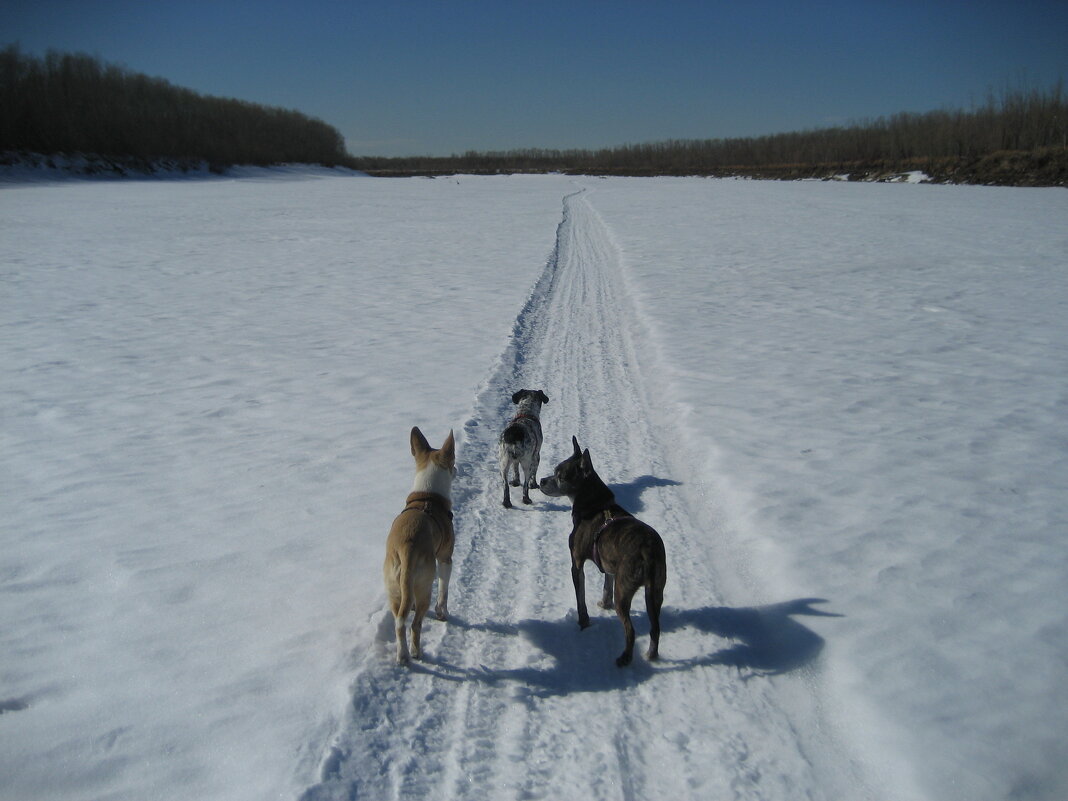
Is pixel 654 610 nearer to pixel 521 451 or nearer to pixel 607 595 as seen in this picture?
pixel 607 595

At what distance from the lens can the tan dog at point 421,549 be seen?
10.3 feet

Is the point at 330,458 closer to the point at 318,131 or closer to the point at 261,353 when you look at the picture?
the point at 261,353

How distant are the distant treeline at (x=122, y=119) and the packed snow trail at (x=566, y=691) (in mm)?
69483

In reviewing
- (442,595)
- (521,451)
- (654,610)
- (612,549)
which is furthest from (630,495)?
(442,595)

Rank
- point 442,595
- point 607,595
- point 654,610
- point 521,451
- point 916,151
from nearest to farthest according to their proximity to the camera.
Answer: point 654,610 < point 442,595 < point 607,595 < point 521,451 < point 916,151

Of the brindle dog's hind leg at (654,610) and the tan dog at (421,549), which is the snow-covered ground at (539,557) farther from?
the tan dog at (421,549)

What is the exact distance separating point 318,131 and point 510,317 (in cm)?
11596

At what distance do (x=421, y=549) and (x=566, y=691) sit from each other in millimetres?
1034

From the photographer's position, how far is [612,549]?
351 centimetres

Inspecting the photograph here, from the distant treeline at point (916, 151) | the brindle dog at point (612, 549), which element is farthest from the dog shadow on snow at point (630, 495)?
the distant treeline at point (916, 151)

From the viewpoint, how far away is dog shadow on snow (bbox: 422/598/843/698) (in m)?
3.31

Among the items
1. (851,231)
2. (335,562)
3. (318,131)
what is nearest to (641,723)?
(335,562)

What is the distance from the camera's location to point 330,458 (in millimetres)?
6008

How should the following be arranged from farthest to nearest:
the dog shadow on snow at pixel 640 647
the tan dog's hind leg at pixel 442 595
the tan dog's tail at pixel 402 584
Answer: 1. the tan dog's hind leg at pixel 442 595
2. the dog shadow on snow at pixel 640 647
3. the tan dog's tail at pixel 402 584
